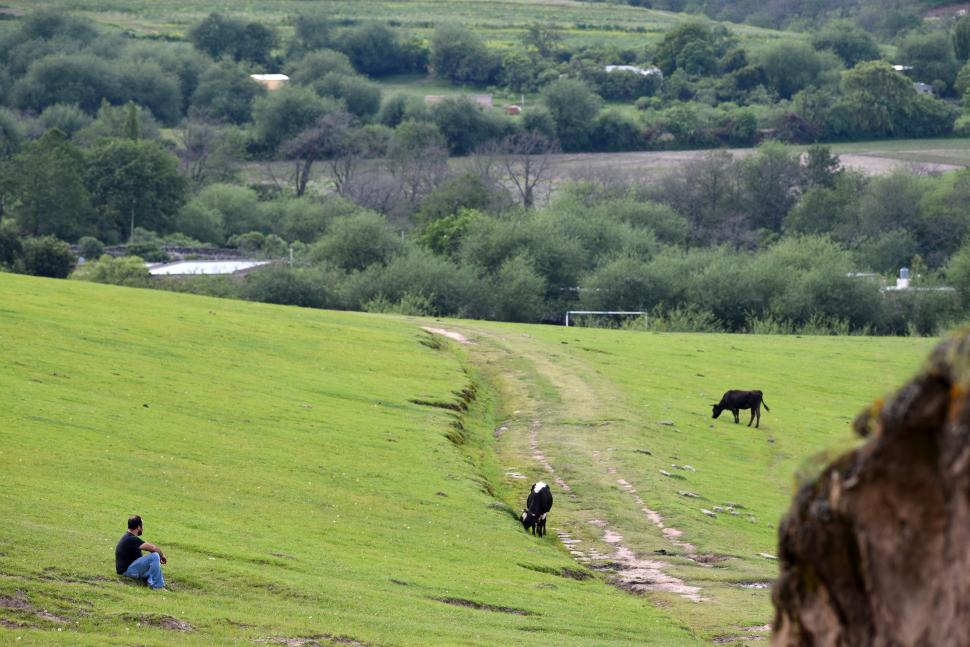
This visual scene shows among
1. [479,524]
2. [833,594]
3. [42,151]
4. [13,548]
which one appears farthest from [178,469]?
[42,151]

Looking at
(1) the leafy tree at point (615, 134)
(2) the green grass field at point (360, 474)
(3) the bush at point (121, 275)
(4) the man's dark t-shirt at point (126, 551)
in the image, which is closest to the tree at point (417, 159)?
(1) the leafy tree at point (615, 134)

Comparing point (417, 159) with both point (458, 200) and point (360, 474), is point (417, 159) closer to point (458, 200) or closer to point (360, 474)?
point (458, 200)

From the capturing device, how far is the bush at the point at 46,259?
89.6 meters

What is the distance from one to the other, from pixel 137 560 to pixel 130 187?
114 meters

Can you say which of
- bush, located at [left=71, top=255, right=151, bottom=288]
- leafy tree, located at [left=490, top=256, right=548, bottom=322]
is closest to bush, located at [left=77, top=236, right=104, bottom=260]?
bush, located at [left=71, top=255, right=151, bottom=288]

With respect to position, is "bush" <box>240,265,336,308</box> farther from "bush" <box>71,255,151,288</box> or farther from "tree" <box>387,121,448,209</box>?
"tree" <box>387,121,448,209</box>

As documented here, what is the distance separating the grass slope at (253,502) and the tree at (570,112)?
134 metres

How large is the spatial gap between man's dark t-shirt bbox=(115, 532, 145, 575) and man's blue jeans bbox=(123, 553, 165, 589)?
11 centimetres

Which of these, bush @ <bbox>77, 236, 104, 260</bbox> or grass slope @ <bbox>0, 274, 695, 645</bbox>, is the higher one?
grass slope @ <bbox>0, 274, 695, 645</bbox>

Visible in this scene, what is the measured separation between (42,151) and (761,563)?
355ft

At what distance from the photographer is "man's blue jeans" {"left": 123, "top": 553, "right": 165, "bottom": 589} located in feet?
66.9

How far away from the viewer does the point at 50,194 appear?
122m

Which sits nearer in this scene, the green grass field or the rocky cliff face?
the rocky cliff face

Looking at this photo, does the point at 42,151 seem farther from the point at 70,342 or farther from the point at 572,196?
the point at 70,342
